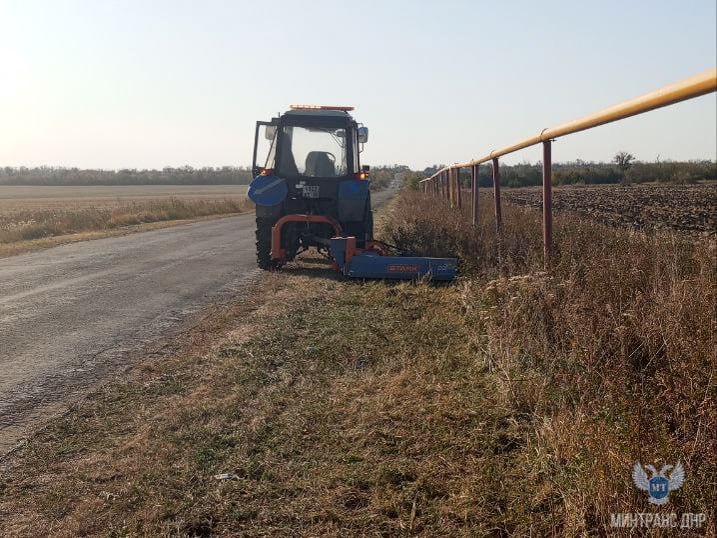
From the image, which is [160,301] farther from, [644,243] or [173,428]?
[644,243]

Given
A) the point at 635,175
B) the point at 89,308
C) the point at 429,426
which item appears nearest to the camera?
the point at 429,426

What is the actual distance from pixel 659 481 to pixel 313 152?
8.66m

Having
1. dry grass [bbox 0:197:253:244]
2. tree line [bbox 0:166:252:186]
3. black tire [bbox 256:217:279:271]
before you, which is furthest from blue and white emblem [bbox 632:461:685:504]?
tree line [bbox 0:166:252:186]

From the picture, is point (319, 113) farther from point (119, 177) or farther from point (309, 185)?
point (119, 177)

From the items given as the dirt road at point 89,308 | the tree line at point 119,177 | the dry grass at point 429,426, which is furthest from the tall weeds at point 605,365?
the tree line at point 119,177

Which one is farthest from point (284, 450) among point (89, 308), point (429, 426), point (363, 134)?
point (363, 134)

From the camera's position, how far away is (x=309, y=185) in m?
10.2

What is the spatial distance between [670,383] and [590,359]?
49 cm

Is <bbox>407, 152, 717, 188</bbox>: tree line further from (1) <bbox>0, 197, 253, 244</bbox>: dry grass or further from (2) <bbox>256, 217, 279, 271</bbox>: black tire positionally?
(2) <bbox>256, 217, 279, 271</bbox>: black tire

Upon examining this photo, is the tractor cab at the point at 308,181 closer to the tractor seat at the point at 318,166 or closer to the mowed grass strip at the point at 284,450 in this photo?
the tractor seat at the point at 318,166

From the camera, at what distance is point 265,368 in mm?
4816

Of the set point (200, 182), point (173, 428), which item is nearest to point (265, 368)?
point (173, 428)

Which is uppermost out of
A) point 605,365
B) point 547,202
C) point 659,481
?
point 547,202

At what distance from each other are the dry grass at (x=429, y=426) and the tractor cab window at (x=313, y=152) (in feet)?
17.6
